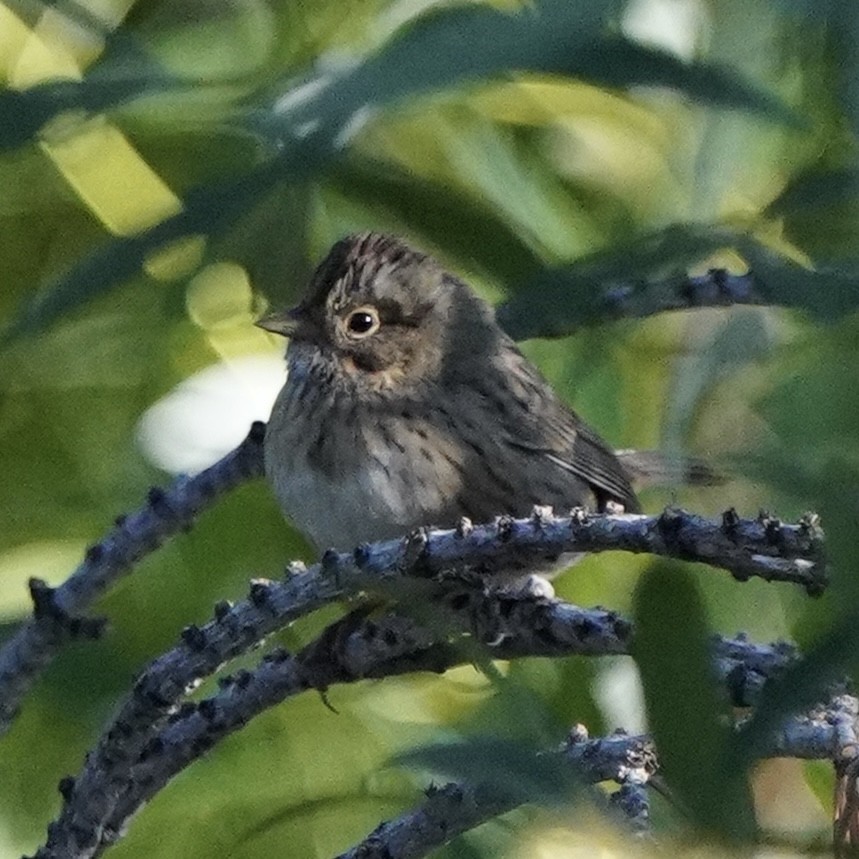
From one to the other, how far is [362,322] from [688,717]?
1878 mm

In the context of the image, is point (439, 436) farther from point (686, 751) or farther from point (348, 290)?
point (686, 751)

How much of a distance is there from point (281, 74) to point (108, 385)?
4.71 feet

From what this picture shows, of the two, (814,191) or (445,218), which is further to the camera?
(445,218)

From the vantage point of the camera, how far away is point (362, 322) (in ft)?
7.44

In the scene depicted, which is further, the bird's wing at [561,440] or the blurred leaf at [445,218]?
the bird's wing at [561,440]

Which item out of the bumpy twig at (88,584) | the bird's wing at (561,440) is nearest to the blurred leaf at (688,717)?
the bumpy twig at (88,584)

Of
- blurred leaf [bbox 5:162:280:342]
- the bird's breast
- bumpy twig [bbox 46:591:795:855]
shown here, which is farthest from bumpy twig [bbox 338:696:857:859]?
the bird's breast

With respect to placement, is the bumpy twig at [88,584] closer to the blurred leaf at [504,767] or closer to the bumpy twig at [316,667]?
the bumpy twig at [316,667]

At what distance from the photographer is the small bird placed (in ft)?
6.45

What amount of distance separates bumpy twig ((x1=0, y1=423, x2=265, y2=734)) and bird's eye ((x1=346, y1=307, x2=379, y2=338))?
0.75 metres

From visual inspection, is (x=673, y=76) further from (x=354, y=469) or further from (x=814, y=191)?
(x=354, y=469)

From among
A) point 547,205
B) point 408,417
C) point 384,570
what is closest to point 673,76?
point 384,570

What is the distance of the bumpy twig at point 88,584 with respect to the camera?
1.34 meters

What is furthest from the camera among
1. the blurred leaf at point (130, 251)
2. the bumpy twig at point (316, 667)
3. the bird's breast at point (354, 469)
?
the bird's breast at point (354, 469)
